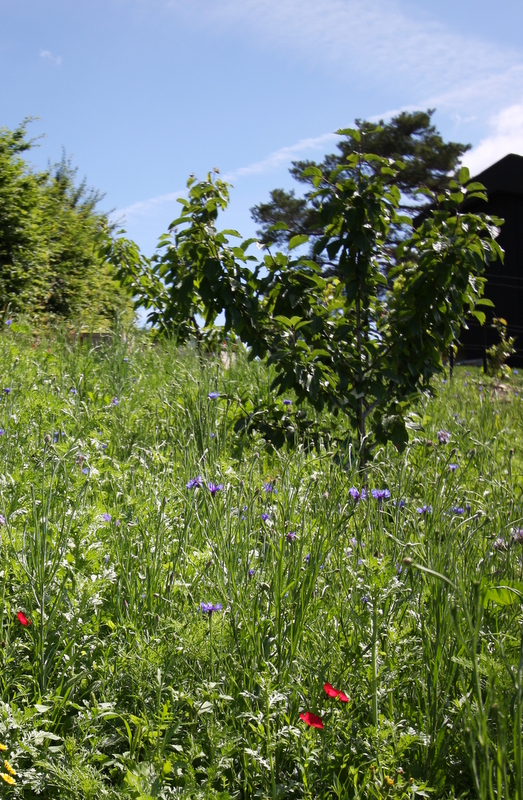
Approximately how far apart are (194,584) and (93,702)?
1.51 feet

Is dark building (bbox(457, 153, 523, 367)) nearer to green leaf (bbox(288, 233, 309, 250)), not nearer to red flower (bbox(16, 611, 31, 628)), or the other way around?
green leaf (bbox(288, 233, 309, 250))

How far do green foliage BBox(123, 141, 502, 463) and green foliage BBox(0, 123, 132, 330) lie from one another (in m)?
3.41

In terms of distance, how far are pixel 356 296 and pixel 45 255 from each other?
626 cm

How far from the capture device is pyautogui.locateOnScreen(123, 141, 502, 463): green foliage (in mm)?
3514

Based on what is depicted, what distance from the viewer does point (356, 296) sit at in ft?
12.3

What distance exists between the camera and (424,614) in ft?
6.10

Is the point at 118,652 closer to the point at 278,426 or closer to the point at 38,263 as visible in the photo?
the point at 278,426

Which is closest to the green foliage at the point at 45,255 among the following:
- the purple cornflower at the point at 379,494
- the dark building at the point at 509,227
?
the purple cornflower at the point at 379,494

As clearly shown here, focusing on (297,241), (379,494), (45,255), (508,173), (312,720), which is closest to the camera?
(312,720)

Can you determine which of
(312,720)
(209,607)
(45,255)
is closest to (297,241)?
(209,607)

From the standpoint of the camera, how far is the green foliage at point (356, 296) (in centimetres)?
351

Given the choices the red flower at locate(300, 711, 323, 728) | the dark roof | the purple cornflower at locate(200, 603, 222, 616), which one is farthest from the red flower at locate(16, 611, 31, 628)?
the dark roof

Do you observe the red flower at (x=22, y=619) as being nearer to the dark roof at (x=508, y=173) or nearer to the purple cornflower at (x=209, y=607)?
the purple cornflower at (x=209, y=607)

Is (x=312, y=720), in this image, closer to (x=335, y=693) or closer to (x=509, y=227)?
(x=335, y=693)
